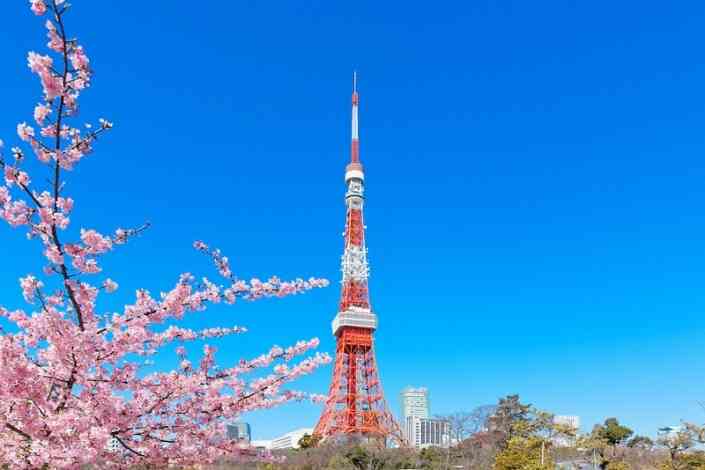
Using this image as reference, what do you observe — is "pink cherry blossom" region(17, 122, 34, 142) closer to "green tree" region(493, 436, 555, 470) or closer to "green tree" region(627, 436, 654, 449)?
"green tree" region(493, 436, 555, 470)

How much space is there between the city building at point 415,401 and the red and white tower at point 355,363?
2306 inches

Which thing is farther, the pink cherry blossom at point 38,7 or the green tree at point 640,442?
the green tree at point 640,442

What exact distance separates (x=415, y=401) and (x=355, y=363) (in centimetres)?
6020

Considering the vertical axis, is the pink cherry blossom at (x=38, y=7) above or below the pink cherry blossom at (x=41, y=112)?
above

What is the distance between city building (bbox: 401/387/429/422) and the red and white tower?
5857 cm

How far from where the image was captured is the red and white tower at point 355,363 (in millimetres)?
23719

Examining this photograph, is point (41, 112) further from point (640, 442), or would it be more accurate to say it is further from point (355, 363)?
point (640, 442)

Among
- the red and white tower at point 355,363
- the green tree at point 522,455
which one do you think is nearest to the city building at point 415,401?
the red and white tower at point 355,363

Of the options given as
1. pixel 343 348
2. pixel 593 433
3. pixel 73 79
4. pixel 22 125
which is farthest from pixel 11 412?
pixel 343 348

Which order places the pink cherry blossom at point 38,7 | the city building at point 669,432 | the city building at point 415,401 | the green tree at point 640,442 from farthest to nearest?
the city building at point 415,401, the green tree at point 640,442, the city building at point 669,432, the pink cherry blossom at point 38,7

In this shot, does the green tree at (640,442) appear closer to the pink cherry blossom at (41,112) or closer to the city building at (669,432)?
the city building at (669,432)

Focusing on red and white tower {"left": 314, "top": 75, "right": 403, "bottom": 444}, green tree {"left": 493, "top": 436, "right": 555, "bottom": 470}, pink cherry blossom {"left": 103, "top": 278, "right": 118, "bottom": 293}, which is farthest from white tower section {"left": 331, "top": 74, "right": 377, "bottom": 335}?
pink cherry blossom {"left": 103, "top": 278, "right": 118, "bottom": 293}

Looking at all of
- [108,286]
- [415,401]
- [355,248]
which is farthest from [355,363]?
[415,401]

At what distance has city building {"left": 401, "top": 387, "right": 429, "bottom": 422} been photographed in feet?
263
